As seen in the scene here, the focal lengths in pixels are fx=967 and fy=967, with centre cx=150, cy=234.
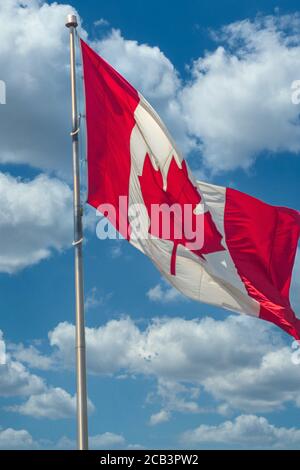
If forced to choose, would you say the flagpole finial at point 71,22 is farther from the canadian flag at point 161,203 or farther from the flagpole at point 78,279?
the canadian flag at point 161,203

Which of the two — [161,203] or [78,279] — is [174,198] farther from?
[78,279]

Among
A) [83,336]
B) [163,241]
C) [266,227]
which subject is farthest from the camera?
[266,227]

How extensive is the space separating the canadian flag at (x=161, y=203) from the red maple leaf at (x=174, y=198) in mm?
30

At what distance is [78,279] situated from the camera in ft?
90.4

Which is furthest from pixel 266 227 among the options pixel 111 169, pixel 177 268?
pixel 111 169

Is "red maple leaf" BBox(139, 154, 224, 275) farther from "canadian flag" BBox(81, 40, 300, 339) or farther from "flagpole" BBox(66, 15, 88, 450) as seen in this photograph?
"flagpole" BBox(66, 15, 88, 450)

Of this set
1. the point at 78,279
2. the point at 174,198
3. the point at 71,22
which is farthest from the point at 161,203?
the point at 71,22

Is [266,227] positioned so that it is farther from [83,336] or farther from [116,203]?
[83,336]

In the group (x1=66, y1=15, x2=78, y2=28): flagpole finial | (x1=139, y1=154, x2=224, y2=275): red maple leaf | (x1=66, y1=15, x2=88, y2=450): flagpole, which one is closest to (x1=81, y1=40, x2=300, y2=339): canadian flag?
(x1=139, y1=154, x2=224, y2=275): red maple leaf

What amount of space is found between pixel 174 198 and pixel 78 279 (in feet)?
13.5

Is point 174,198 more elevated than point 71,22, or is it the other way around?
point 71,22

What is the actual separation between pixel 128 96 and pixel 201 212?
4213 mm
